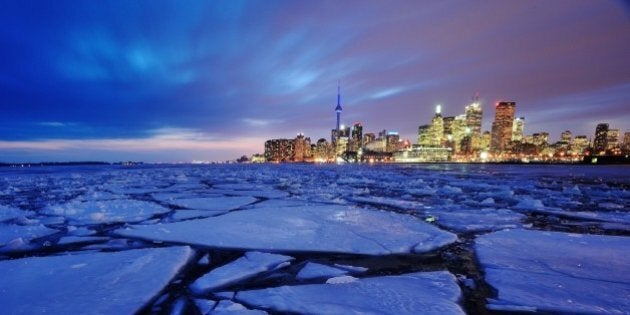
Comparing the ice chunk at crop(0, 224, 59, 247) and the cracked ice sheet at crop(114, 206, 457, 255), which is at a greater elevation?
the cracked ice sheet at crop(114, 206, 457, 255)

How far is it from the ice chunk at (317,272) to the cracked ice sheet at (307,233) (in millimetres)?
618

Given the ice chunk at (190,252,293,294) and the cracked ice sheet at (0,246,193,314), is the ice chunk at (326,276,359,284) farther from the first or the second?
the cracked ice sheet at (0,246,193,314)

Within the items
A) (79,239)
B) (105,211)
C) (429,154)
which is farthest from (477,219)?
(429,154)

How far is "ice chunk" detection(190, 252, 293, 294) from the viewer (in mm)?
2787

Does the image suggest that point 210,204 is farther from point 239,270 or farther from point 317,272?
point 317,272

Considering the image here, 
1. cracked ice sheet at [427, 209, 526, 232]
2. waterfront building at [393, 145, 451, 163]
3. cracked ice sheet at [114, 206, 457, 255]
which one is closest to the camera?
cracked ice sheet at [114, 206, 457, 255]

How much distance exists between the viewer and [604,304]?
2355 millimetres

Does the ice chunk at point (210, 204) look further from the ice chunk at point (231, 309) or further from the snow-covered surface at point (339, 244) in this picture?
the ice chunk at point (231, 309)

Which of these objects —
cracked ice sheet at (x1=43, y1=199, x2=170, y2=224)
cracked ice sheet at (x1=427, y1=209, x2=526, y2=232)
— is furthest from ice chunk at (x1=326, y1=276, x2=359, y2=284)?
cracked ice sheet at (x1=43, y1=199, x2=170, y2=224)

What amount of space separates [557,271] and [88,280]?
13.9ft

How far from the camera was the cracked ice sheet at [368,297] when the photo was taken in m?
2.29

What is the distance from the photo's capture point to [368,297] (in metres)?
2.48

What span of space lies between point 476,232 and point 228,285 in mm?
3763

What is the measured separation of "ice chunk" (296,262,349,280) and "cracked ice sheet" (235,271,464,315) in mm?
250
